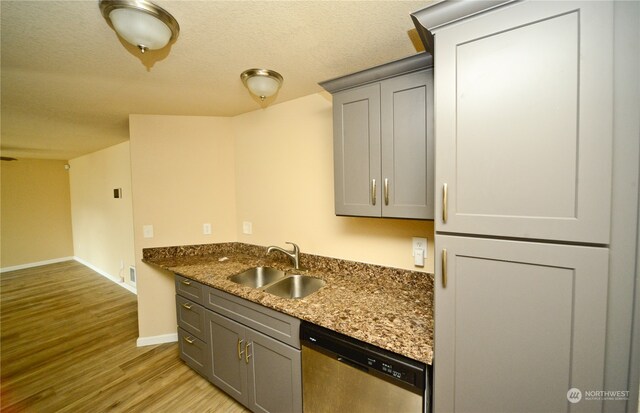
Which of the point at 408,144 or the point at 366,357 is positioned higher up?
the point at 408,144

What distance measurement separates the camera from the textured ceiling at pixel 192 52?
3.54ft

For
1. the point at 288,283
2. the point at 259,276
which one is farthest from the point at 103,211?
the point at 288,283

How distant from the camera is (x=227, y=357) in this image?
1.75 meters

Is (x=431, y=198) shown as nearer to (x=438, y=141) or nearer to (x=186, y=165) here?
(x=438, y=141)

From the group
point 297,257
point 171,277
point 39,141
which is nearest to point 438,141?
point 297,257

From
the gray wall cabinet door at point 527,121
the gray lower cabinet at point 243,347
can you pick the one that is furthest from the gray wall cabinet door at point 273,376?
the gray wall cabinet door at point 527,121

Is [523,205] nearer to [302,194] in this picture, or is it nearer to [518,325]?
[518,325]

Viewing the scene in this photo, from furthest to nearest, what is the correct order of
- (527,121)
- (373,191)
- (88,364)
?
(88,364) → (373,191) → (527,121)

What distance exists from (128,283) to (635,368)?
529 cm

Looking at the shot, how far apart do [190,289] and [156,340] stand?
1.14m

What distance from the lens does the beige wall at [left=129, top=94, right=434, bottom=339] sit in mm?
2031

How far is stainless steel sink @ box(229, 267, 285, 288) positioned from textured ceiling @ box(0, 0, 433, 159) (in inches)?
58.0

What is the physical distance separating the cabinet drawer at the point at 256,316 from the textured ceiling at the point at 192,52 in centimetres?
149

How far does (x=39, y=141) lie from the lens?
3.56 meters
